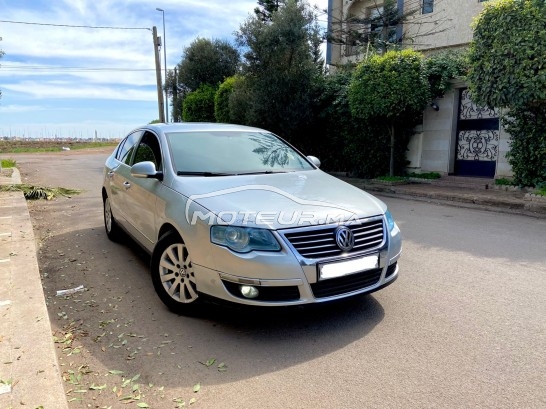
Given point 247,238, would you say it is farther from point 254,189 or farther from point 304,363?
point 304,363

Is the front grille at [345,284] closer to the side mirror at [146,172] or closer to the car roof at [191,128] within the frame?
the side mirror at [146,172]

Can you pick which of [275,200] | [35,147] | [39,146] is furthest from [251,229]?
[39,146]

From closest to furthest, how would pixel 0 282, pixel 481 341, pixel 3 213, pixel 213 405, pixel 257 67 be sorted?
pixel 213 405 < pixel 481 341 < pixel 0 282 < pixel 3 213 < pixel 257 67

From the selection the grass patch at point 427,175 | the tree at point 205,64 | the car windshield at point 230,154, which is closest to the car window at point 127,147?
the car windshield at point 230,154

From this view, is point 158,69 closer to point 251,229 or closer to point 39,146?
point 251,229

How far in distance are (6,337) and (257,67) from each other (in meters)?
12.5

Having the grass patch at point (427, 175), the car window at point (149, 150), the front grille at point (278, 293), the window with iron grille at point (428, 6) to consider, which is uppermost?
the window with iron grille at point (428, 6)

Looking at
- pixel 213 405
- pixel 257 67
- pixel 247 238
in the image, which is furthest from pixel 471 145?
pixel 213 405

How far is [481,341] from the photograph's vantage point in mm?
3150

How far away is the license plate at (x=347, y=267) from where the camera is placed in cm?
311

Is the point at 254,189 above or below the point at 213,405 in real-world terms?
above

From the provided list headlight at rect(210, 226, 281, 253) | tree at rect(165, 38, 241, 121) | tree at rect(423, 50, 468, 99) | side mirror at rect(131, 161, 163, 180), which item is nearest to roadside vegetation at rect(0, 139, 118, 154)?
tree at rect(165, 38, 241, 121)

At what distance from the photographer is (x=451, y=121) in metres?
11.9

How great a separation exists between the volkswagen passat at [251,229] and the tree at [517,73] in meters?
6.09
